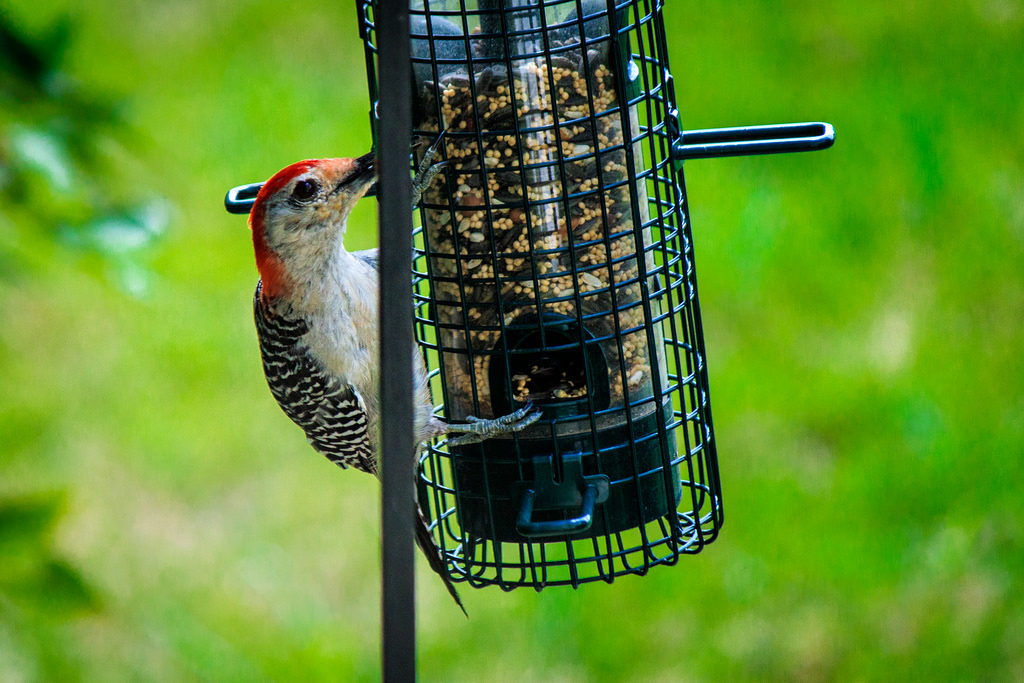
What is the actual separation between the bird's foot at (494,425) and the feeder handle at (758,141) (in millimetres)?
750

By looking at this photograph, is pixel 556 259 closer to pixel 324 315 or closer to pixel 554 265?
pixel 554 265

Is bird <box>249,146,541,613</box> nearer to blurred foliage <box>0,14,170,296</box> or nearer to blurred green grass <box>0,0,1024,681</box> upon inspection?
blurred foliage <box>0,14,170,296</box>

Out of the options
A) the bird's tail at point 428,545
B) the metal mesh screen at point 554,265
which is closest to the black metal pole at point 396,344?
the metal mesh screen at point 554,265

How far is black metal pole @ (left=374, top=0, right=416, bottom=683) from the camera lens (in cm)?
169

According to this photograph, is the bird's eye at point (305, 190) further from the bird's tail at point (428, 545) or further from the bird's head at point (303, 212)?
the bird's tail at point (428, 545)

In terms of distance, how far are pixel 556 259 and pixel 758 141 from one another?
589 mm

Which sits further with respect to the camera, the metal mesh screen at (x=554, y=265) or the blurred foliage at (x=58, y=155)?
the metal mesh screen at (x=554, y=265)

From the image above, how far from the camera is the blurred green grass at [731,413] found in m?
5.14

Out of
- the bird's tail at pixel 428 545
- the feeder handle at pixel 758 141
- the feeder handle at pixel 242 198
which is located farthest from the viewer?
the bird's tail at pixel 428 545

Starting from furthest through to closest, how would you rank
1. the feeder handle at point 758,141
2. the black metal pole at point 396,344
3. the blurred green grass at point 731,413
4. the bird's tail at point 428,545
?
the blurred green grass at point 731,413
the bird's tail at point 428,545
the feeder handle at point 758,141
the black metal pole at point 396,344

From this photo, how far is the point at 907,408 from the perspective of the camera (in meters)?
5.81

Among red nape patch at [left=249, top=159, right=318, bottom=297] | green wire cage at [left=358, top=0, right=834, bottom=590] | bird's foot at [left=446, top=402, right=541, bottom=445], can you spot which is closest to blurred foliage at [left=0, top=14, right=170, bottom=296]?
red nape patch at [left=249, top=159, right=318, bottom=297]

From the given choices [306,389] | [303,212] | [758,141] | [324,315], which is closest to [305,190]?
[303,212]

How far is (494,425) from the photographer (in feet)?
9.92
